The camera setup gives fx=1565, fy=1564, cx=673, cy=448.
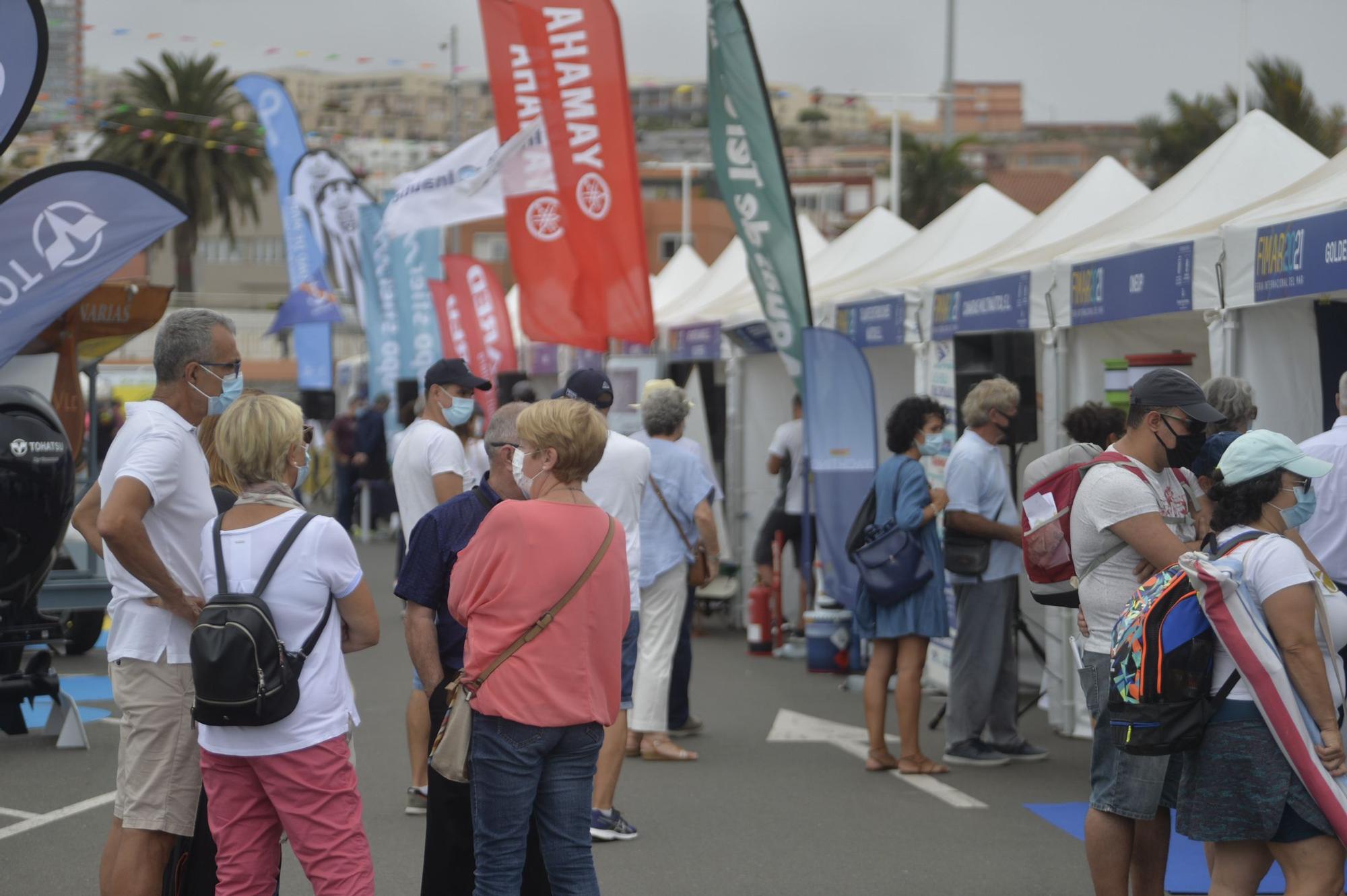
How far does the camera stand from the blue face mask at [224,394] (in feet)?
15.0

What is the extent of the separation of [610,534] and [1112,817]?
77.2 inches

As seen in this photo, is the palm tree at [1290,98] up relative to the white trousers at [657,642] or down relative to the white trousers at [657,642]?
up

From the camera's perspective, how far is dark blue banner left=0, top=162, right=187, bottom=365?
668 centimetres

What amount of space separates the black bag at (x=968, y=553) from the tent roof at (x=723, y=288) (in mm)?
7470

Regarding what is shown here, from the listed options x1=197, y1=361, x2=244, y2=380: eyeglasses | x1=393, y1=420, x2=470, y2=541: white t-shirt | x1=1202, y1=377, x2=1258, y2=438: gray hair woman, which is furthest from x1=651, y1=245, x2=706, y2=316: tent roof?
x1=197, y1=361, x2=244, y2=380: eyeglasses

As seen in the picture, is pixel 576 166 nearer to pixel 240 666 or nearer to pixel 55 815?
pixel 55 815

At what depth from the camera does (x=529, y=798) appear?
4035 millimetres

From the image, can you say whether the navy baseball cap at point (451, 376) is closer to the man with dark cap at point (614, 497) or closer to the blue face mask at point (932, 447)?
the man with dark cap at point (614, 497)

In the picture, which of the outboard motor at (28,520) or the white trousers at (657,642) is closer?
the outboard motor at (28,520)

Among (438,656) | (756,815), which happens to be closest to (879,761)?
(756,815)

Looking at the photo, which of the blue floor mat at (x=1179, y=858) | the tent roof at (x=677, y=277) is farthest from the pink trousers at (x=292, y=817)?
the tent roof at (x=677, y=277)

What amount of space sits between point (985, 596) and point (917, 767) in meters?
0.94

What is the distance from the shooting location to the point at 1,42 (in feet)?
18.1

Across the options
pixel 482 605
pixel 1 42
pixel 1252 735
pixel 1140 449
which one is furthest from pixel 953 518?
Result: pixel 1 42
